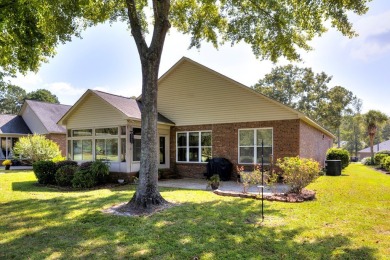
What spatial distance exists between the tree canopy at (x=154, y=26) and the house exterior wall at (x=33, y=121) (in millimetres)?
14842

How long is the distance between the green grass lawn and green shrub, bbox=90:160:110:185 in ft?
11.5

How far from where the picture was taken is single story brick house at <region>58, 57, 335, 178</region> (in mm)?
14250

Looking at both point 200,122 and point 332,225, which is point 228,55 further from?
point 332,225

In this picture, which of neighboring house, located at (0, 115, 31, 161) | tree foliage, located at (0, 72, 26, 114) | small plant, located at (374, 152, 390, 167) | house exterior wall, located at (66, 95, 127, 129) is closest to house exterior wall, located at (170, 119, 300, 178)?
house exterior wall, located at (66, 95, 127, 129)

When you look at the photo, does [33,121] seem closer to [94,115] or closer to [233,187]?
[94,115]

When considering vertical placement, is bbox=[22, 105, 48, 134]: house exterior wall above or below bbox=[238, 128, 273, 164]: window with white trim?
above

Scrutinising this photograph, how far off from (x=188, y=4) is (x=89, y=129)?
8456 mm

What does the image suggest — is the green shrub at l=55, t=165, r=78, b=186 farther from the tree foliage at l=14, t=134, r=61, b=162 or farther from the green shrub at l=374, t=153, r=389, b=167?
the green shrub at l=374, t=153, r=389, b=167

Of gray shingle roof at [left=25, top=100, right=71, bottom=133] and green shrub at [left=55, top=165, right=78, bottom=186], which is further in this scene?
gray shingle roof at [left=25, top=100, right=71, bottom=133]

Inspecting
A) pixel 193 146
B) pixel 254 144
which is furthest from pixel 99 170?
pixel 254 144

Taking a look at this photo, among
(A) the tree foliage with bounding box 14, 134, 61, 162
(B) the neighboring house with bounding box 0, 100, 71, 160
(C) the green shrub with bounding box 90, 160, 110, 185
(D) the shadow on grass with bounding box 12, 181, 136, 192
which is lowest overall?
(D) the shadow on grass with bounding box 12, 181, 136, 192

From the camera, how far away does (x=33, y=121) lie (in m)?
27.8

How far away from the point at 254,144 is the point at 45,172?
1048 cm

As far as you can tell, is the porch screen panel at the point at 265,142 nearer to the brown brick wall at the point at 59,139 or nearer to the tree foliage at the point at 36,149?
the tree foliage at the point at 36,149
